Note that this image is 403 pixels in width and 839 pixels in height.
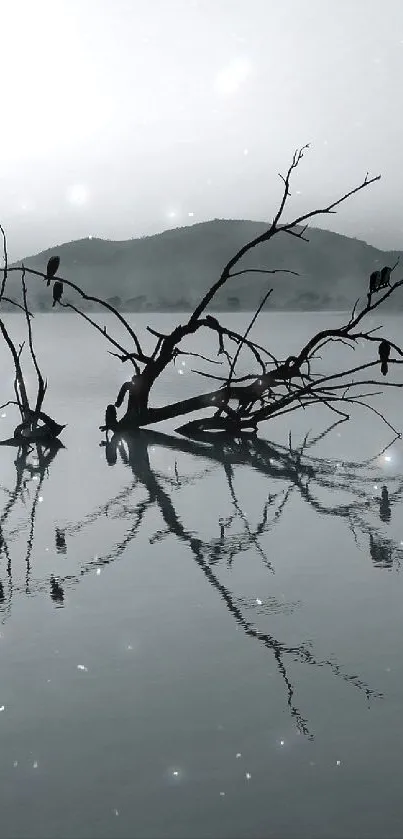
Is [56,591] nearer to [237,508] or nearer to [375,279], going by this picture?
[237,508]

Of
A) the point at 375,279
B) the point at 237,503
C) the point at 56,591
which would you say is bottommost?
the point at 237,503

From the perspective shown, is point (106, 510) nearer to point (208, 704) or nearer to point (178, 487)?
point (178, 487)

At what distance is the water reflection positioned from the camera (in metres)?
6.62

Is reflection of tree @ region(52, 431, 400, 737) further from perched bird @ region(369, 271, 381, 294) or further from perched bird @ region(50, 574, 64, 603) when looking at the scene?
perched bird @ region(369, 271, 381, 294)

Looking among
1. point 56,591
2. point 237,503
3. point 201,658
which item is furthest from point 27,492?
point 201,658

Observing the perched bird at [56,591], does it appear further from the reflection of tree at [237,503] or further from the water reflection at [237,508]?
the reflection of tree at [237,503]

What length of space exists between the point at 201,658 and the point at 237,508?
182 inches

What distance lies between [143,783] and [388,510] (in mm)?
6216

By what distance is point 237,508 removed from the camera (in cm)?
1051

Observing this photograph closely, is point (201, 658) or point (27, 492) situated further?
point (27, 492)

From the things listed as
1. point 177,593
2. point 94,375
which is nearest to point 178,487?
point 177,593

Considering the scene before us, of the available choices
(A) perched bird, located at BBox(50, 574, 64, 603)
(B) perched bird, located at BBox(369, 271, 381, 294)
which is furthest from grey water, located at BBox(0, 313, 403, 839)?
(B) perched bird, located at BBox(369, 271, 381, 294)

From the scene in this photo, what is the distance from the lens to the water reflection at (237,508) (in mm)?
6622

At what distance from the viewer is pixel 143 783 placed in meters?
4.38
